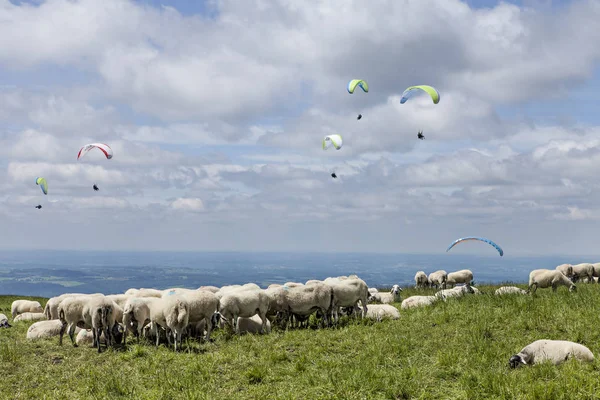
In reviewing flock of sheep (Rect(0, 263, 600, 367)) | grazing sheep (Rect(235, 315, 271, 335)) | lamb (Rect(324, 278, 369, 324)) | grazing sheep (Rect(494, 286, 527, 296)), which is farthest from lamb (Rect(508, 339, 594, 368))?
grazing sheep (Rect(494, 286, 527, 296))

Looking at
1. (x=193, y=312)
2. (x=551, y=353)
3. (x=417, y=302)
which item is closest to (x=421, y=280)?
(x=417, y=302)

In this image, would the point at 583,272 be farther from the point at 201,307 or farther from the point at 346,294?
the point at 201,307

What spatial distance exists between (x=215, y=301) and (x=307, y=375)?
563cm

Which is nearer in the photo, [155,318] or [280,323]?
[155,318]

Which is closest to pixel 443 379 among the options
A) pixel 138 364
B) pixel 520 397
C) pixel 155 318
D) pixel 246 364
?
pixel 520 397

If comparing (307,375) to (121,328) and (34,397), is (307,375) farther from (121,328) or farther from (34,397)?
(121,328)

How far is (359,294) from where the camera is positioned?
18.2 m

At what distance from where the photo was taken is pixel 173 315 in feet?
46.3

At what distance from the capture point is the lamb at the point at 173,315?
13984mm

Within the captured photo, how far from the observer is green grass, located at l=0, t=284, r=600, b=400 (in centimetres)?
934

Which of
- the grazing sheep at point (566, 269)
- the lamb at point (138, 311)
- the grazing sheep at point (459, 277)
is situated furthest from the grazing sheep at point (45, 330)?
the grazing sheep at point (566, 269)

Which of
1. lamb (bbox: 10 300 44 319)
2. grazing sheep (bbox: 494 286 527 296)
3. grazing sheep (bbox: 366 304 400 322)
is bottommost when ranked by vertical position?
lamb (bbox: 10 300 44 319)

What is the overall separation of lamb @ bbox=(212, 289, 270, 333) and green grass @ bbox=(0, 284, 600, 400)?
936mm

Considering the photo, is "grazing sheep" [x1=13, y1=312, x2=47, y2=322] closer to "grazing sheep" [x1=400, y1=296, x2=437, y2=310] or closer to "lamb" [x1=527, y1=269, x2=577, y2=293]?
"grazing sheep" [x1=400, y1=296, x2=437, y2=310]
